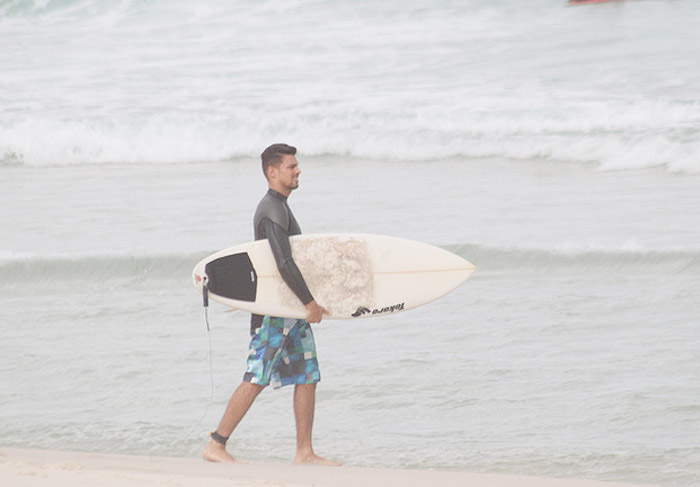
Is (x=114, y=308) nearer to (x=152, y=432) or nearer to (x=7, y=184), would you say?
(x=152, y=432)

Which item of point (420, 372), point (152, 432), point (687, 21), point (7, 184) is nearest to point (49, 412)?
point (152, 432)

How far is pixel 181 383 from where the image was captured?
18.0 feet

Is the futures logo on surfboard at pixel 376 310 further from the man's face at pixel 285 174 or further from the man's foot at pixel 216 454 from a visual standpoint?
the man's foot at pixel 216 454

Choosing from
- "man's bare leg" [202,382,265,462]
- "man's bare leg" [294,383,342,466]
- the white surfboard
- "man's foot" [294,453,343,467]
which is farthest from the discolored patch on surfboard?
"man's foot" [294,453,343,467]

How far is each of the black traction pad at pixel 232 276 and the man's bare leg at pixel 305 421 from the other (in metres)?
0.46

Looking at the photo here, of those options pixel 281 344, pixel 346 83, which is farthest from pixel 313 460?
pixel 346 83

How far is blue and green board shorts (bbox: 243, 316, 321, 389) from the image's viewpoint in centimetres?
420

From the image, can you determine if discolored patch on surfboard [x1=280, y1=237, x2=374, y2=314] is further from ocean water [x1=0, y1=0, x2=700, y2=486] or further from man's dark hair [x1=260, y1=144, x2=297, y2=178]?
ocean water [x1=0, y1=0, x2=700, y2=486]

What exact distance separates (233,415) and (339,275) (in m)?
0.72

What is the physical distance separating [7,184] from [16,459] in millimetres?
8825

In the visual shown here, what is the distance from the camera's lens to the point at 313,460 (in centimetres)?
422

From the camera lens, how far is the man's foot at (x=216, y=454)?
13.8 ft

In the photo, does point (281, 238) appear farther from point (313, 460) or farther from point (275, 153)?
point (313, 460)

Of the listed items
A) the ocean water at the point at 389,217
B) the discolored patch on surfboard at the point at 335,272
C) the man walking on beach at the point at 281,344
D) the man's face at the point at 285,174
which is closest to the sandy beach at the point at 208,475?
the man walking on beach at the point at 281,344
